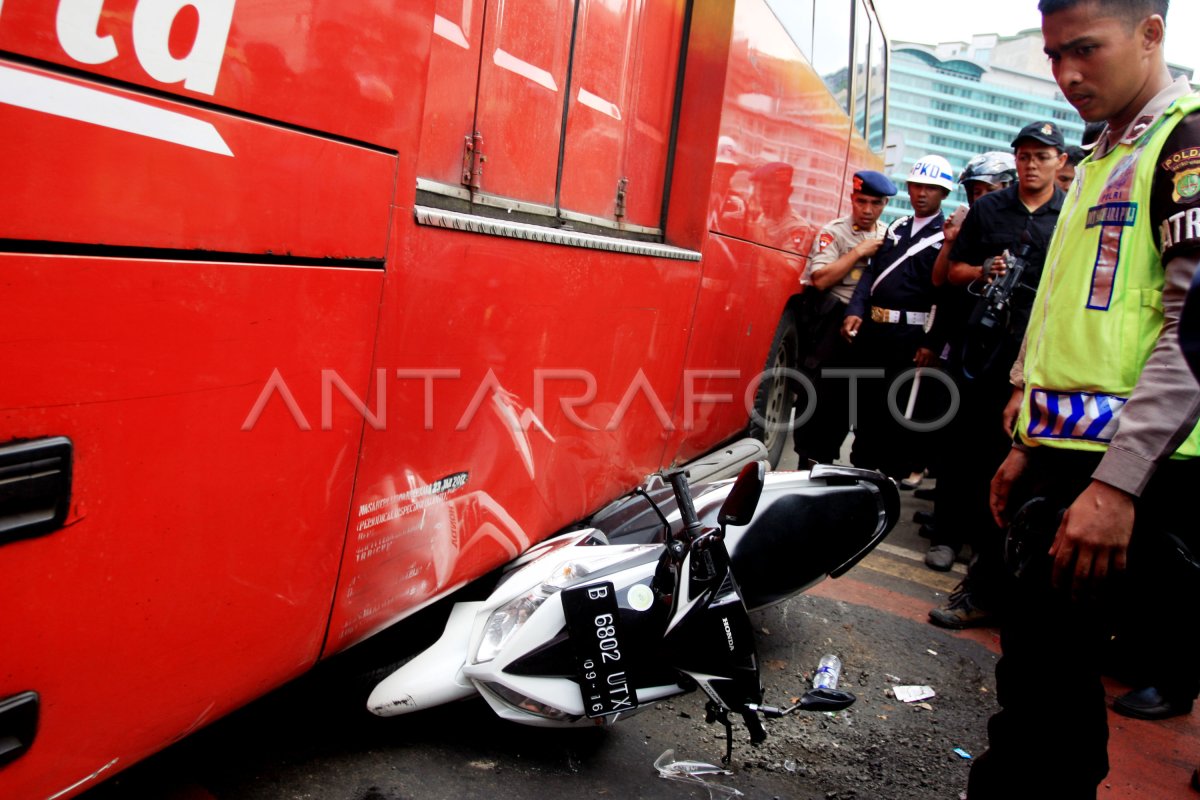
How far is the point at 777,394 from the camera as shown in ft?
16.8

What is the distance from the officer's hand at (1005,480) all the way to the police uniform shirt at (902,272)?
8.76 feet

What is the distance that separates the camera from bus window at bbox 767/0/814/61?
12.2 ft

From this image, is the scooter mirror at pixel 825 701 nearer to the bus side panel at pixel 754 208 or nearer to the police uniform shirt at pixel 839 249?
the bus side panel at pixel 754 208

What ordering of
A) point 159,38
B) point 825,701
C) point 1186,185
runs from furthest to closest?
point 825,701 < point 1186,185 < point 159,38

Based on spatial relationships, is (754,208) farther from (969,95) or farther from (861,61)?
(969,95)

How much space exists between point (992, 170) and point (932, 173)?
0.36 meters

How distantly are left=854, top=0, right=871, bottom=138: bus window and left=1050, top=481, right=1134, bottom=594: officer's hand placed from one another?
4555 mm

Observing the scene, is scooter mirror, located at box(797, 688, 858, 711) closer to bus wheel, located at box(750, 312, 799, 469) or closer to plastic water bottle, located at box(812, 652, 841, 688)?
plastic water bottle, located at box(812, 652, 841, 688)

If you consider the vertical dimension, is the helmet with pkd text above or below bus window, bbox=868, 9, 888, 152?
below

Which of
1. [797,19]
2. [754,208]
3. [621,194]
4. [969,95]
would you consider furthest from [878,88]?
[969,95]

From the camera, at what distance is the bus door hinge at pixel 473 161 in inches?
81.4

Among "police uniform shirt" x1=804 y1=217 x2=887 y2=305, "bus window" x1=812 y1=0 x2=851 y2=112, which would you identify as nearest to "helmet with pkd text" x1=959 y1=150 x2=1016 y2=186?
"police uniform shirt" x1=804 y1=217 x2=887 y2=305

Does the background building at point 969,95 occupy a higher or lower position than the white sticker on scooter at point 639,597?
higher

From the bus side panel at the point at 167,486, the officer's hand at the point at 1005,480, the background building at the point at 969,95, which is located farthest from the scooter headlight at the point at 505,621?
the background building at the point at 969,95
